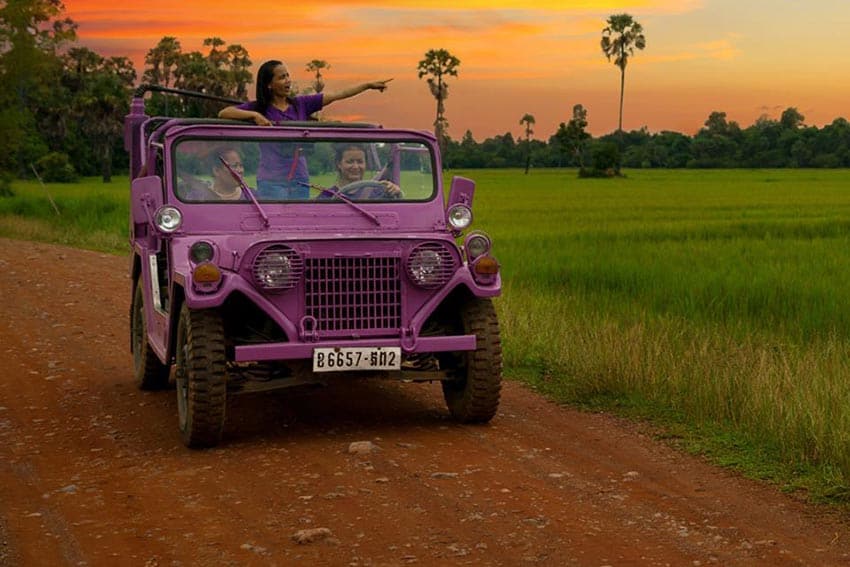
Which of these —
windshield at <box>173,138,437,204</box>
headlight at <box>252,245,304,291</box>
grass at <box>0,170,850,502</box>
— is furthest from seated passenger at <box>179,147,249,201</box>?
grass at <box>0,170,850,502</box>

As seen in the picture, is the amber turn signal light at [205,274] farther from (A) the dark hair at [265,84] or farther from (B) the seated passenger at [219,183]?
(A) the dark hair at [265,84]

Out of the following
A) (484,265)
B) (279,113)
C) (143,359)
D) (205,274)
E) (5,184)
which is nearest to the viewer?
(205,274)

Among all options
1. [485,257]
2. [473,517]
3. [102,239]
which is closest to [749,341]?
[485,257]

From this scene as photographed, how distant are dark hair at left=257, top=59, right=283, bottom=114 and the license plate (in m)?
2.32

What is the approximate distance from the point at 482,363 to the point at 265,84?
8.61 feet

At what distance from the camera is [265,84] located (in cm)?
868

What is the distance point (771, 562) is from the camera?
498cm

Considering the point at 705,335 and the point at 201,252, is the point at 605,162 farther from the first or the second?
the point at 201,252

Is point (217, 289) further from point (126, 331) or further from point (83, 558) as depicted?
point (126, 331)

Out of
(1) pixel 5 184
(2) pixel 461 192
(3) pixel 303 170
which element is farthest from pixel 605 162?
(3) pixel 303 170

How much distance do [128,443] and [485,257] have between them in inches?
93.6

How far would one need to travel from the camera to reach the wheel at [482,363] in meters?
7.48

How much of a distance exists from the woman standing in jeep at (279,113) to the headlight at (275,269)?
1008 millimetres

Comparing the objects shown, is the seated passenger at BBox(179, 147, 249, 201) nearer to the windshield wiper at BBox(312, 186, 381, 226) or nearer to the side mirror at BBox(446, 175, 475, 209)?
the windshield wiper at BBox(312, 186, 381, 226)
